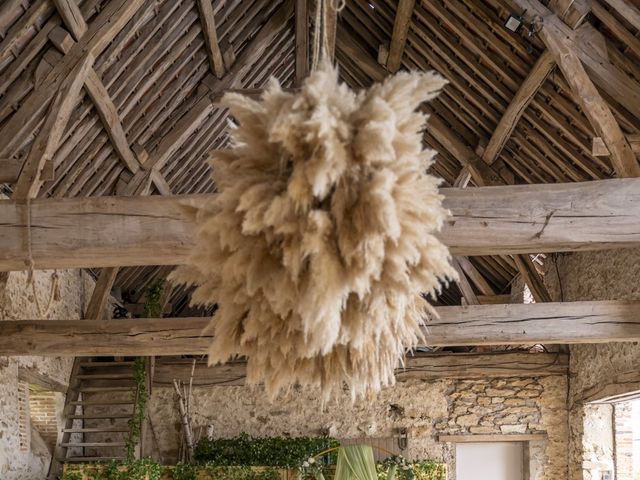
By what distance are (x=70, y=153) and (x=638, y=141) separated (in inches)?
190

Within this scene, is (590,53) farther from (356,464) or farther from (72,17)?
(356,464)

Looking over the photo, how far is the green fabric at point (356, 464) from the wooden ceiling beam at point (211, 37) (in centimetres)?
407

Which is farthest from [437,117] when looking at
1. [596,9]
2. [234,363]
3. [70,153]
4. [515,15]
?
[234,363]

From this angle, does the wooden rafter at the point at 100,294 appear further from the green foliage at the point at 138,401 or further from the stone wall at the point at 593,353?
the stone wall at the point at 593,353

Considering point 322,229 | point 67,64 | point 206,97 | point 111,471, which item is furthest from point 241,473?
point 322,229

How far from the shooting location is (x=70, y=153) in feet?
22.5

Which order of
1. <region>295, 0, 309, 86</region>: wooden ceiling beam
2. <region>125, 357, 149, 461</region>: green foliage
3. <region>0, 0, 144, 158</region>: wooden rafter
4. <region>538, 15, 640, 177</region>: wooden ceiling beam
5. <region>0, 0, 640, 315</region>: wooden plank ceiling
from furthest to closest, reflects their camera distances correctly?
<region>125, 357, 149, 461</region>: green foliage
<region>295, 0, 309, 86</region>: wooden ceiling beam
<region>0, 0, 144, 158</region>: wooden rafter
<region>0, 0, 640, 315</region>: wooden plank ceiling
<region>538, 15, 640, 177</region>: wooden ceiling beam

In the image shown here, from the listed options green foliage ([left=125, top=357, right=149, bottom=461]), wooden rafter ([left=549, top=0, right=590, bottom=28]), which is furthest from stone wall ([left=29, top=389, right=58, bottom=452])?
wooden rafter ([left=549, top=0, right=590, bottom=28])

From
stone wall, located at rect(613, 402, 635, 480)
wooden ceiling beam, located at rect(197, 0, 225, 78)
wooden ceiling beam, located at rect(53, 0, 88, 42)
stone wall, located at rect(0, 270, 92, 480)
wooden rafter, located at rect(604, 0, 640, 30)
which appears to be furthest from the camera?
stone wall, located at rect(613, 402, 635, 480)

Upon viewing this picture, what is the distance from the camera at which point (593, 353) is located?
846 centimetres

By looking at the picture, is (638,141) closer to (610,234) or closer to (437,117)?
(610,234)

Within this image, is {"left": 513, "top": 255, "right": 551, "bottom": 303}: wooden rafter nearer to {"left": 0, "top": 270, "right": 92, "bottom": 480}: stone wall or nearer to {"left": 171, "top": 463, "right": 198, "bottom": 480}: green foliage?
{"left": 171, "top": 463, "right": 198, "bottom": 480}: green foliage

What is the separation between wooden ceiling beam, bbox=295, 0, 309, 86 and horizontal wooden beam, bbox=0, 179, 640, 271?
11.9 ft

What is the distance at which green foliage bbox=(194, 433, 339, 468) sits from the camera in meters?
9.30
